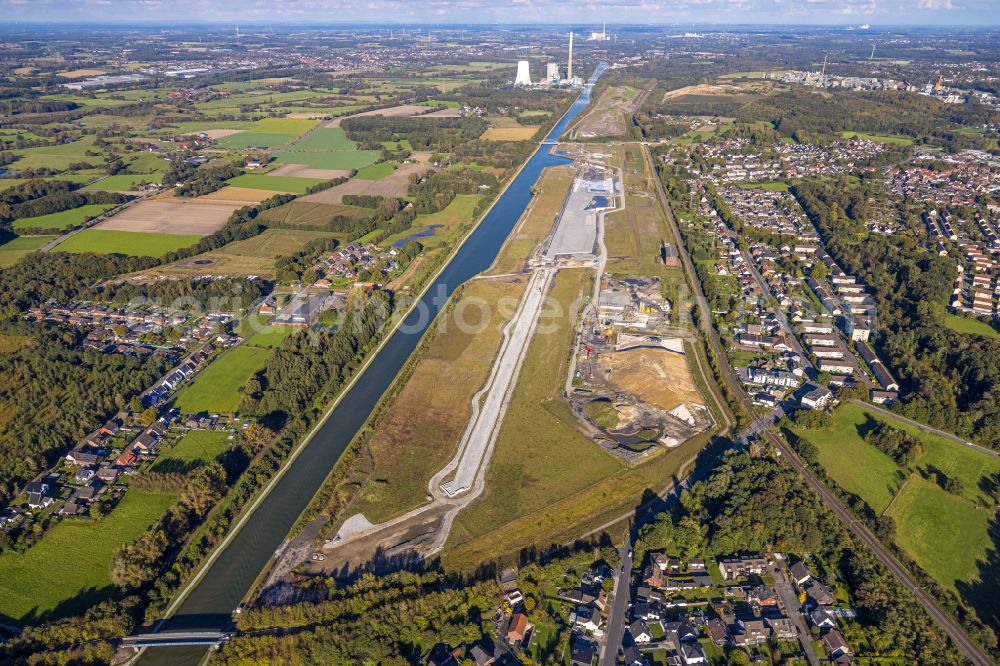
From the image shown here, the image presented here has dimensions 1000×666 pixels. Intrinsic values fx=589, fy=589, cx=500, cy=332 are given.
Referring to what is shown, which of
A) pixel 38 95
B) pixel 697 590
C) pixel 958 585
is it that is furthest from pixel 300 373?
pixel 38 95

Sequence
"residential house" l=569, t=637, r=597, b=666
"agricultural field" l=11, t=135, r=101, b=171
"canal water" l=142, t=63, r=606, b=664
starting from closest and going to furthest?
1. "residential house" l=569, t=637, r=597, b=666
2. "canal water" l=142, t=63, r=606, b=664
3. "agricultural field" l=11, t=135, r=101, b=171

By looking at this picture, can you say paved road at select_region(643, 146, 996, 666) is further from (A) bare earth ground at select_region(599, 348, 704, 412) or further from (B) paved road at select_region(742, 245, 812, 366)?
(B) paved road at select_region(742, 245, 812, 366)

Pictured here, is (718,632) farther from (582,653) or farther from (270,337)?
(270,337)

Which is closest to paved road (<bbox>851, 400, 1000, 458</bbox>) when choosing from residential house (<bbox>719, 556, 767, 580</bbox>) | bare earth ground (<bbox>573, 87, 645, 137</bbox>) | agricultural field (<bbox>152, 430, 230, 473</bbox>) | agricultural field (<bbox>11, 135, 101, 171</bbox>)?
residential house (<bbox>719, 556, 767, 580</bbox>)

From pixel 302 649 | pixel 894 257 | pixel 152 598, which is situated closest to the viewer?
pixel 302 649

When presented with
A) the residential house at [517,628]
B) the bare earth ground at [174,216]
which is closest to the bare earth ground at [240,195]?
the bare earth ground at [174,216]

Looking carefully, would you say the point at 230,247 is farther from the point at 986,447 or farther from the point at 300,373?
the point at 986,447
